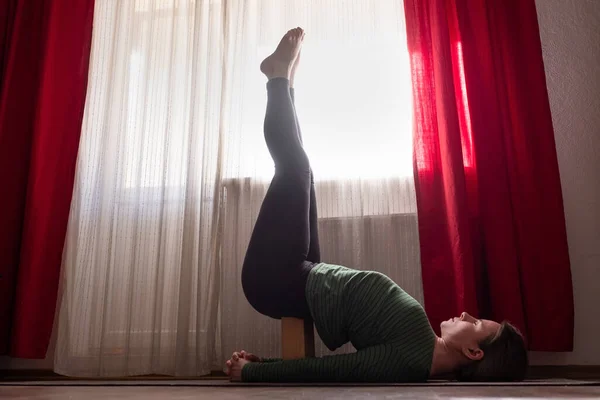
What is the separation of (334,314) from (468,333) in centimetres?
35

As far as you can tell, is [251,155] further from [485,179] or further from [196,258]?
[485,179]

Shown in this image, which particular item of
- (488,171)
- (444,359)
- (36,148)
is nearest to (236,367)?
(444,359)

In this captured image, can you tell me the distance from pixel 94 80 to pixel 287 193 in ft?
4.07

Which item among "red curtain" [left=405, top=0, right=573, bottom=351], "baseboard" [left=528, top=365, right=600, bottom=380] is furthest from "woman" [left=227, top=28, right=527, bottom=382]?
"baseboard" [left=528, top=365, right=600, bottom=380]

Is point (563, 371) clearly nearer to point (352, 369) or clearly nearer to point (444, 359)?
point (444, 359)

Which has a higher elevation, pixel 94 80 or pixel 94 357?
pixel 94 80

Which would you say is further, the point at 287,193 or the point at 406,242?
the point at 406,242

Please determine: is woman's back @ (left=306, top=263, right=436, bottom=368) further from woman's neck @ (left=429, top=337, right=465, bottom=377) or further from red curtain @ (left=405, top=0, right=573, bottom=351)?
red curtain @ (left=405, top=0, right=573, bottom=351)

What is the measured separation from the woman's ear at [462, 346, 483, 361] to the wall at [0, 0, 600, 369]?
604mm

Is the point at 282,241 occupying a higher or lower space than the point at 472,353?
higher

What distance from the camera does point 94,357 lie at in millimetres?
2064

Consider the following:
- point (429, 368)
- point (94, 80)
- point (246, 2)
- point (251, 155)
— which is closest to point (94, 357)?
point (251, 155)

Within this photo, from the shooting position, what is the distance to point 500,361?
4.48 feet

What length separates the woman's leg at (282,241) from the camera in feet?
5.09
